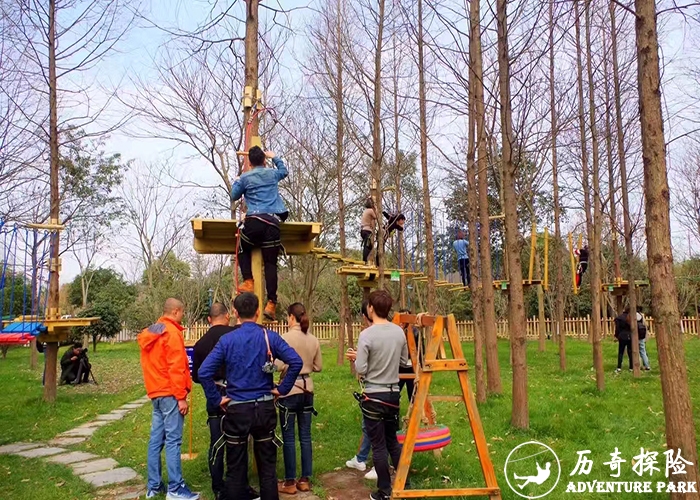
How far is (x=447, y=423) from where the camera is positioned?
23.8 ft

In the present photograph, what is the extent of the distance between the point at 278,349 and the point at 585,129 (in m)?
Result: 9.25

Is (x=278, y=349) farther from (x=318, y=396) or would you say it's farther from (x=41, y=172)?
(x=41, y=172)

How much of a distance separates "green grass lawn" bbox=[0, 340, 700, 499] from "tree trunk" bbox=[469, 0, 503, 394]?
0.63 meters

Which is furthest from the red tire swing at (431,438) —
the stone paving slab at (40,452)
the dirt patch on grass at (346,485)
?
the stone paving slab at (40,452)

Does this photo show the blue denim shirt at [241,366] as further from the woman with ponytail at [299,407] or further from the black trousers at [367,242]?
the black trousers at [367,242]

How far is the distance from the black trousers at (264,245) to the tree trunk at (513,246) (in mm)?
3104

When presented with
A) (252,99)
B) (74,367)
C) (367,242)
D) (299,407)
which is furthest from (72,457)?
(74,367)

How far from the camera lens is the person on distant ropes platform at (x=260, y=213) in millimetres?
5152

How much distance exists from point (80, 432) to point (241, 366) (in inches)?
218

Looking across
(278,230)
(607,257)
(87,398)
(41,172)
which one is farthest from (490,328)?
(607,257)

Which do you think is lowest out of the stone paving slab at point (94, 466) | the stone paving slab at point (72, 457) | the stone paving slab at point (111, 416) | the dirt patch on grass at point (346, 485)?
the stone paving slab at point (111, 416)

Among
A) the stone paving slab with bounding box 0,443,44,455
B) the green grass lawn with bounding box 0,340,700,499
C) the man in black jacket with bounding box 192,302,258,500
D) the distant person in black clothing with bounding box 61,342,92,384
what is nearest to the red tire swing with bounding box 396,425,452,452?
the green grass lawn with bounding box 0,340,700,499

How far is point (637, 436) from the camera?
6410mm

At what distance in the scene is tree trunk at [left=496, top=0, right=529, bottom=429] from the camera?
662 cm
